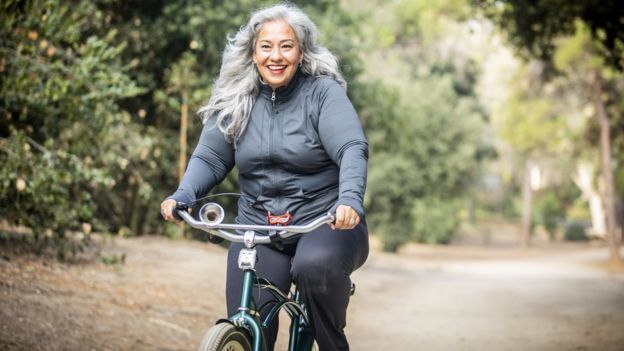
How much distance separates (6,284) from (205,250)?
26.6 feet

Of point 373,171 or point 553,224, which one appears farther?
point 553,224

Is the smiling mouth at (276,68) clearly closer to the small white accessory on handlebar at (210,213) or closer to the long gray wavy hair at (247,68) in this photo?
the long gray wavy hair at (247,68)

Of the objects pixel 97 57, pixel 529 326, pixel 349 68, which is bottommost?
pixel 529 326

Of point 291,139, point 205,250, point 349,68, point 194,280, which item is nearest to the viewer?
point 291,139

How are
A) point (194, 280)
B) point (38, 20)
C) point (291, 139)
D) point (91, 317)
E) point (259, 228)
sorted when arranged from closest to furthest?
point (259, 228), point (291, 139), point (91, 317), point (38, 20), point (194, 280)

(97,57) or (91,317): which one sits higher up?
(97,57)

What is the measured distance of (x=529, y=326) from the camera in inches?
374

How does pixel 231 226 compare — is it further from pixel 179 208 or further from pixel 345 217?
pixel 345 217

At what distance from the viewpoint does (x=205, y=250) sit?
1494cm

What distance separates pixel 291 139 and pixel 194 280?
24.3 feet

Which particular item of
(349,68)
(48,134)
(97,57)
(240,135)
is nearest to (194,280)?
(48,134)

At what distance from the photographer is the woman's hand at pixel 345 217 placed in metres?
3.07

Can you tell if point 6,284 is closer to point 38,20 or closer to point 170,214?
point 38,20

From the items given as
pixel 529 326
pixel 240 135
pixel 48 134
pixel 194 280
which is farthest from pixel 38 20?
pixel 529 326
